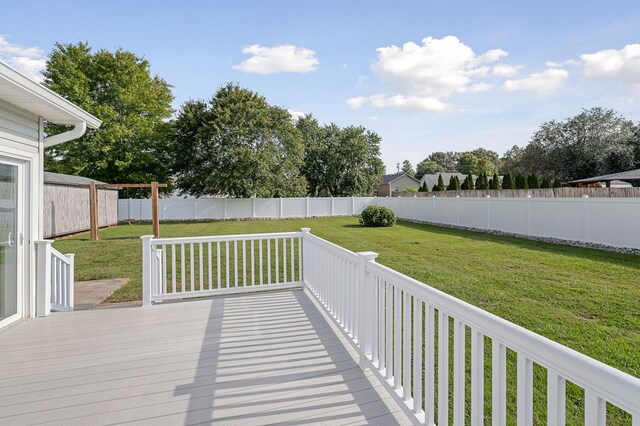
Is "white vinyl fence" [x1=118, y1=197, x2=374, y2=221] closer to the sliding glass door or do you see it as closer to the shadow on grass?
the shadow on grass

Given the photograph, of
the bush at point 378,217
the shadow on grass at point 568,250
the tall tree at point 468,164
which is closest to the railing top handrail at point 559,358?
the shadow on grass at point 568,250

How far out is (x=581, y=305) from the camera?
14.6ft

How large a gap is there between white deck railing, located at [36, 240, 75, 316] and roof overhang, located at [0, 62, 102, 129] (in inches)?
55.1

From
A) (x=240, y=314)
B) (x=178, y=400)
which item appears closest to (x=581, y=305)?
(x=240, y=314)

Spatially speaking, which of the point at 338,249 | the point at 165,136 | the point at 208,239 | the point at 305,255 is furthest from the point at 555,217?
the point at 165,136

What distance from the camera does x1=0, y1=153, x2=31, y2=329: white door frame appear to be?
12.5 feet

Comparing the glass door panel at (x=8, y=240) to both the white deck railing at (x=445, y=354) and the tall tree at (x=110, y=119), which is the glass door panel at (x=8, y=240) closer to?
the white deck railing at (x=445, y=354)

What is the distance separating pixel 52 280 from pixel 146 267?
1231 mm

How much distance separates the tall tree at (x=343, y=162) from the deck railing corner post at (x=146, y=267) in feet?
78.5

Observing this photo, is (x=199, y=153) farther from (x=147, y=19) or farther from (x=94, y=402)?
(x=94, y=402)

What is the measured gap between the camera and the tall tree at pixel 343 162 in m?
27.9

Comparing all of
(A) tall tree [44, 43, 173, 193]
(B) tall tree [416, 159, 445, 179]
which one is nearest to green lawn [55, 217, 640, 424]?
(A) tall tree [44, 43, 173, 193]

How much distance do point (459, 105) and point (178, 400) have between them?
14910mm

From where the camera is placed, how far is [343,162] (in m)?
28.0
